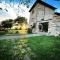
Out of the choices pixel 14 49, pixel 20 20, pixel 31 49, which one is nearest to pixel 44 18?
pixel 20 20

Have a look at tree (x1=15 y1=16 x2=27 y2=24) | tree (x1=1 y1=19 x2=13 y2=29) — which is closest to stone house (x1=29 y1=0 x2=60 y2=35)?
tree (x1=15 y1=16 x2=27 y2=24)

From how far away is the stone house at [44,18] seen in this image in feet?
5.59

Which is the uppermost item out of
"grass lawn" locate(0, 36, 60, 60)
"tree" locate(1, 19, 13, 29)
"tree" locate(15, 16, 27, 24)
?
"tree" locate(15, 16, 27, 24)

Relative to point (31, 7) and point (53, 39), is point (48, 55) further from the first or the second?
point (31, 7)

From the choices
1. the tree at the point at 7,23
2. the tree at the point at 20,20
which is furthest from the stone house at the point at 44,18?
the tree at the point at 7,23

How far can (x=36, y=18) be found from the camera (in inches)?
68.1

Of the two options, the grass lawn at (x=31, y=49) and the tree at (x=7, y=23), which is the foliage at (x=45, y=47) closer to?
the grass lawn at (x=31, y=49)

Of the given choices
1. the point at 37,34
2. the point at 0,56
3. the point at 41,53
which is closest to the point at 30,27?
the point at 37,34

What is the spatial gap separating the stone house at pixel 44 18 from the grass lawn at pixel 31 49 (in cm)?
14

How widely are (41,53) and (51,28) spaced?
0.33m

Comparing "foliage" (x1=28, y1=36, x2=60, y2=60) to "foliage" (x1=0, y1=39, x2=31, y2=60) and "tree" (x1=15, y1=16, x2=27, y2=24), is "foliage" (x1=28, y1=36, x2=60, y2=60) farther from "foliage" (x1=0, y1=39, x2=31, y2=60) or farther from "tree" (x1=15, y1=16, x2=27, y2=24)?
"tree" (x1=15, y1=16, x2=27, y2=24)

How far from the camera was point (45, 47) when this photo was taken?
1622mm

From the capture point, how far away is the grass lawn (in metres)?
1.51

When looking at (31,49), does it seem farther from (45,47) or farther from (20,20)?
(20,20)
